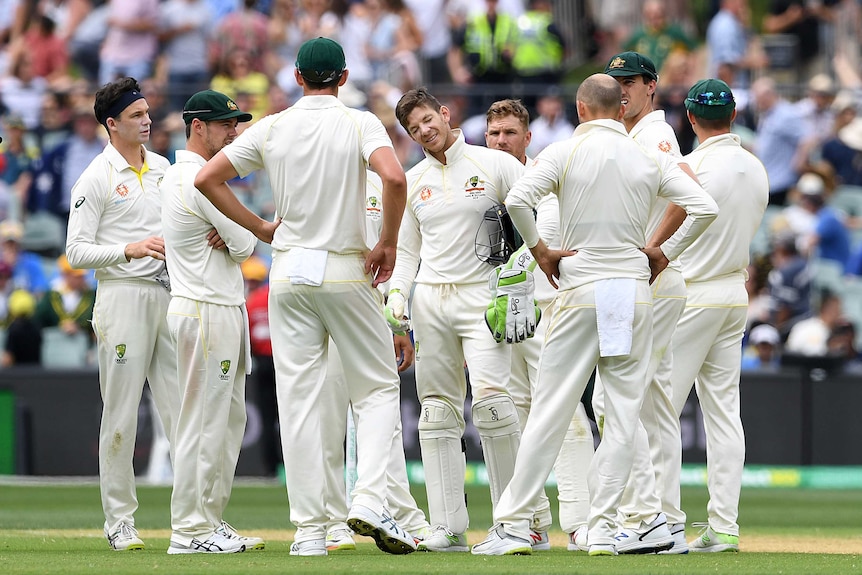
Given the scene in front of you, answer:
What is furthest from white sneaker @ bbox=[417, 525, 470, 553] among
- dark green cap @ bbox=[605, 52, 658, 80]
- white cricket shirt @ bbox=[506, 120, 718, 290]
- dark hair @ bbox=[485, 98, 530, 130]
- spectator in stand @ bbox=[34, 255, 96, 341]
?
spectator in stand @ bbox=[34, 255, 96, 341]

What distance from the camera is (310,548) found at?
304 inches

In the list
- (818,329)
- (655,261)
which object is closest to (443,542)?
(655,261)

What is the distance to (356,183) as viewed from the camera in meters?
7.87

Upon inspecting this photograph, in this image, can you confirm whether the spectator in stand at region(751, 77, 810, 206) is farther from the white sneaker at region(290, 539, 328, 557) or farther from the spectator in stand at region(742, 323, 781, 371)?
the white sneaker at region(290, 539, 328, 557)

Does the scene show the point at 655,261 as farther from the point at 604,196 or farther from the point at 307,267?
the point at 307,267

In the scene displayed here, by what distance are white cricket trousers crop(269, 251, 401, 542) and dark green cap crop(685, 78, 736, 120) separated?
8.15ft

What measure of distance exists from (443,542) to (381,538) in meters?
0.91

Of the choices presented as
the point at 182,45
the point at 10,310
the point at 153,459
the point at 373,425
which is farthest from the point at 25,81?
the point at 373,425

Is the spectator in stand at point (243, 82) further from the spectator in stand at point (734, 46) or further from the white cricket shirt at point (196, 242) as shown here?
the white cricket shirt at point (196, 242)

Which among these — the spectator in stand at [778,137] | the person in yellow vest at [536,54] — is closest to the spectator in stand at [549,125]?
the person in yellow vest at [536,54]

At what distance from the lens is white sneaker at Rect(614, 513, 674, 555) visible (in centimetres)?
796

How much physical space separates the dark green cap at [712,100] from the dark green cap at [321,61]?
2.36 metres

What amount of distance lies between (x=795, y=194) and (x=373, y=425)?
11323 mm

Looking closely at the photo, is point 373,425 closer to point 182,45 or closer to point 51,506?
point 51,506
